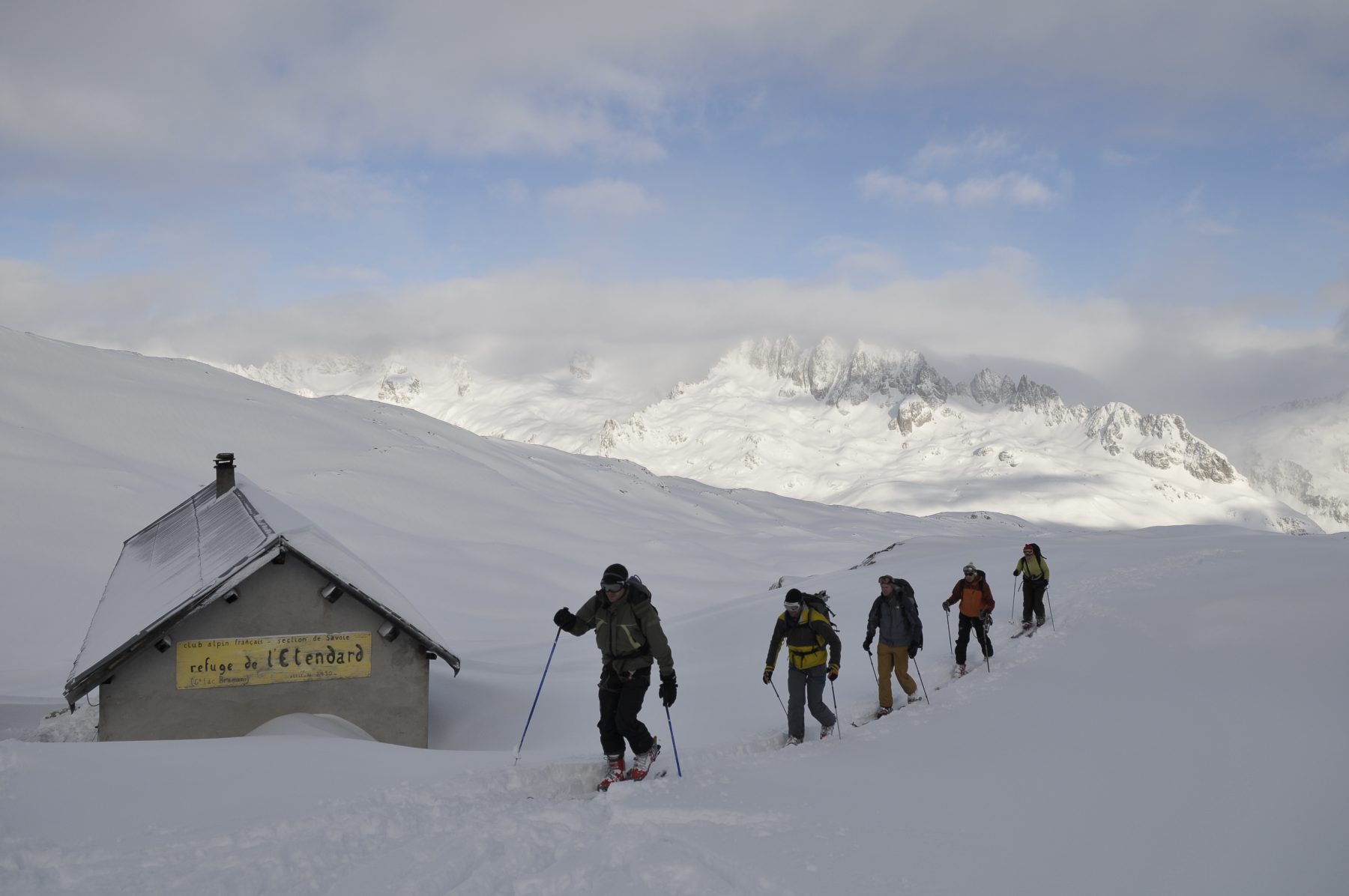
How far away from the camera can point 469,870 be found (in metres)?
6.01

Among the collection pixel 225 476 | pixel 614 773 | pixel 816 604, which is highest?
pixel 225 476

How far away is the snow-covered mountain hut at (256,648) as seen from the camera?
11891mm

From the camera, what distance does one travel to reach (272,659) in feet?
41.2

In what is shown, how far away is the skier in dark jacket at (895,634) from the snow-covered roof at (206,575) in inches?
274

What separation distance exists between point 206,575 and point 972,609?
12537mm

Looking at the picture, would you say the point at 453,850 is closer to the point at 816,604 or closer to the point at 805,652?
the point at 805,652

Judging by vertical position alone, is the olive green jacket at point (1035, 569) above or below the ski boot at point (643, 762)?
above

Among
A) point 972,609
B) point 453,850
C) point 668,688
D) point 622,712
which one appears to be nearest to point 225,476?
point 622,712

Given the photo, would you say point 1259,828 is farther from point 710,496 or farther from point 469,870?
point 710,496

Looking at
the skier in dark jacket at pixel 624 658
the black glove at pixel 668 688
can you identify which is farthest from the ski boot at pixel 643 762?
the black glove at pixel 668 688

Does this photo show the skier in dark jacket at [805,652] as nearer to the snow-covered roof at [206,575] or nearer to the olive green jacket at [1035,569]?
the snow-covered roof at [206,575]

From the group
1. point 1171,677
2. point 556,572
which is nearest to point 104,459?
A: point 556,572

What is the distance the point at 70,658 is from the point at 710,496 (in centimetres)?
6808

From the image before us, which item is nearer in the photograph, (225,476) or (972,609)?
→ (972,609)
